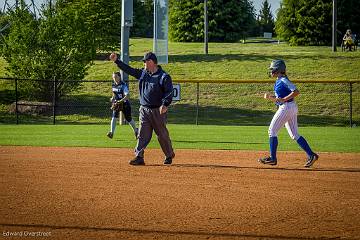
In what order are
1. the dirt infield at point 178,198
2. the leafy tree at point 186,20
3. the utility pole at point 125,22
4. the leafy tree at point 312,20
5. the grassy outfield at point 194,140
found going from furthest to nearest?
1. the leafy tree at point 186,20
2. the leafy tree at point 312,20
3. the utility pole at point 125,22
4. the grassy outfield at point 194,140
5. the dirt infield at point 178,198

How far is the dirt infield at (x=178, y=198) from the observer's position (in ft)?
20.6

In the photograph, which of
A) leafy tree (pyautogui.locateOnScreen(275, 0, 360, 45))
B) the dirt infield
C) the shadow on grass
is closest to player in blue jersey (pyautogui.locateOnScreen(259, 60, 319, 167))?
the dirt infield

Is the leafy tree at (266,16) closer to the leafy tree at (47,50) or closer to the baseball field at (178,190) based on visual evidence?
the leafy tree at (47,50)

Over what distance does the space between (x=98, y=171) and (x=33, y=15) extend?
74.0 feet

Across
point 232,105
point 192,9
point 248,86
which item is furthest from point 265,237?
point 192,9

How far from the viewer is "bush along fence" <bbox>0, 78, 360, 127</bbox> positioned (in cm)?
2989

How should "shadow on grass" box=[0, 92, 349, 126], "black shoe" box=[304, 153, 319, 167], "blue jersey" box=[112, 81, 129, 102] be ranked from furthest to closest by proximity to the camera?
"shadow on grass" box=[0, 92, 349, 126]
"blue jersey" box=[112, 81, 129, 102]
"black shoe" box=[304, 153, 319, 167]

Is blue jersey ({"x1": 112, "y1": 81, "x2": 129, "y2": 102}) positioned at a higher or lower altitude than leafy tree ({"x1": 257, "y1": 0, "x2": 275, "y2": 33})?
lower

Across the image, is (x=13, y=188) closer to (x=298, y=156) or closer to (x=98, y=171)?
(x=98, y=171)

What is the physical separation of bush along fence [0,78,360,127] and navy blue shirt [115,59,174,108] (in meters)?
16.8

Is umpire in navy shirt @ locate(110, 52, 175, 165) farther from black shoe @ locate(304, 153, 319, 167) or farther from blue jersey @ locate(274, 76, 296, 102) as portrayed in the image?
black shoe @ locate(304, 153, 319, 167)

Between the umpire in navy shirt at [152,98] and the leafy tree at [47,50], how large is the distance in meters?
19.0

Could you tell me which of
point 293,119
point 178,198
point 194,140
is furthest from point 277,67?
point 194,140

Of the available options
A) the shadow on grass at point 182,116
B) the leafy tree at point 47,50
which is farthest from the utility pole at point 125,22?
the leafy tree at point 47,50
